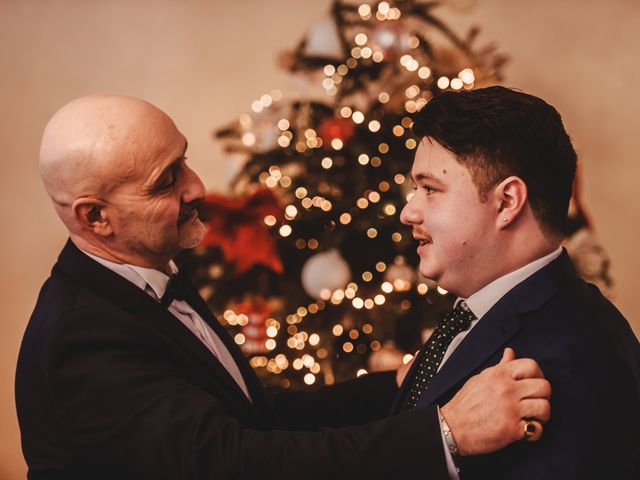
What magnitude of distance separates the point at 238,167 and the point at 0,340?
2.18 metres

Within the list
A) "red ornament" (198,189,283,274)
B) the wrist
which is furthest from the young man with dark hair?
"red ornament" (198,189,283,274)

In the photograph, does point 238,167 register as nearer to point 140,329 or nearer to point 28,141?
point 140,329

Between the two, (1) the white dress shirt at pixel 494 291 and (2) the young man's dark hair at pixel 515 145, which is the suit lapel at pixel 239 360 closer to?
(1) the white dress shirt at pixel 494 291

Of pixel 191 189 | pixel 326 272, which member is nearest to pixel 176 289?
pixel 191 189

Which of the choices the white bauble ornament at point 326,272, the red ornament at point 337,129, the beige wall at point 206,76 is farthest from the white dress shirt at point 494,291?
the beige wall at point 206,76

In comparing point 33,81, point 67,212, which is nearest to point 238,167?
point 67,212

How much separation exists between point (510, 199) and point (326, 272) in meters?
1.39

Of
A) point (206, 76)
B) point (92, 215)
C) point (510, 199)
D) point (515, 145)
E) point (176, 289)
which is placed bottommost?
point (176, 289)

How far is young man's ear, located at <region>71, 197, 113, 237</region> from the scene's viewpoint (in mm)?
1723

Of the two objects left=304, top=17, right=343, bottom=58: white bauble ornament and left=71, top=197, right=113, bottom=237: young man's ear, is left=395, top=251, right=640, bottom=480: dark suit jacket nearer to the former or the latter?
left=71, top=197, right=113, bottom=237: young man's ear

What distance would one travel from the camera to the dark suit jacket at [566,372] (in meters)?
1.38

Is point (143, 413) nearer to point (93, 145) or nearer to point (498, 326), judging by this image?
point (93, 145)

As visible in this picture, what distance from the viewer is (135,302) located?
172 centimetres

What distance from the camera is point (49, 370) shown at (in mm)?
1609
